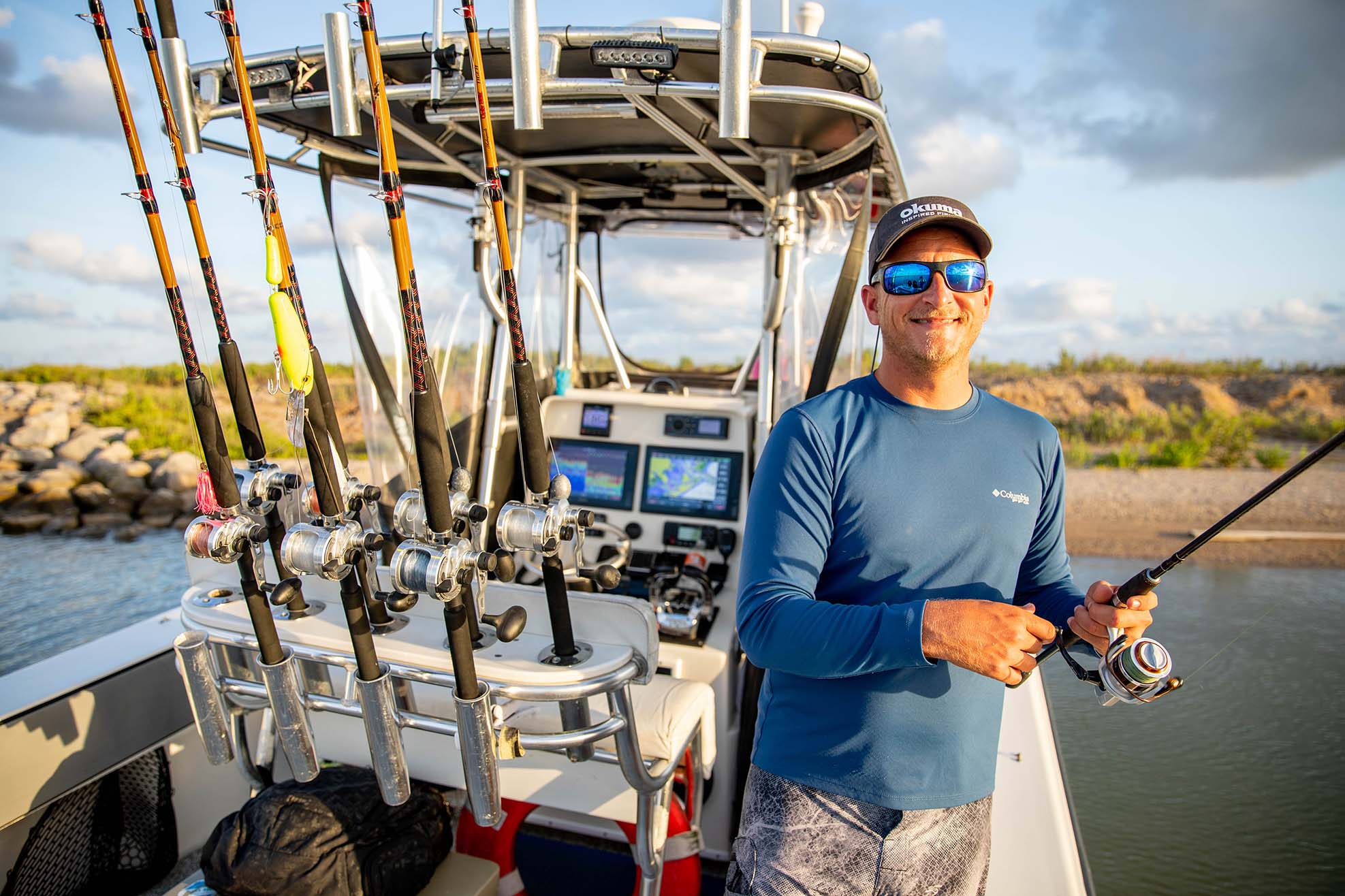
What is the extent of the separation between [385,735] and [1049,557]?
157cm

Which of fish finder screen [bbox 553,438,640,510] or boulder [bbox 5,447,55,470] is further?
boulder [bbox 5,447,55,470]

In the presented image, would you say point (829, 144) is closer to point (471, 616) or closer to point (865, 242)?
point (865, 242)

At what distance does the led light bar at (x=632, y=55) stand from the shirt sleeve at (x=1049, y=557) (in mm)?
1408

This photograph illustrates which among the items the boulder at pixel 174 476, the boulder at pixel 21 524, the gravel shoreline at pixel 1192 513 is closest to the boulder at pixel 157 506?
the boulder at pixel 174 476

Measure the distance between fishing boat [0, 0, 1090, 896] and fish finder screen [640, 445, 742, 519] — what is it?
0.02 metres

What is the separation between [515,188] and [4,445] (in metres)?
16.3

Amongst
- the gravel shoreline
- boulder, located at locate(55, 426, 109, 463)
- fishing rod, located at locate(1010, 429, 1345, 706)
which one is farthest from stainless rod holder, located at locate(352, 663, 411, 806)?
boulder, located at locate(55, 426, 109, 463)

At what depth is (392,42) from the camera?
2.18 metres

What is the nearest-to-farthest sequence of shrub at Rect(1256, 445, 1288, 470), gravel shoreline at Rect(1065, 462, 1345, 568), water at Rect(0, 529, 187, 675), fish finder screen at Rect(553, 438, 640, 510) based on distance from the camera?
fish finder screen at Rect(553, 438, 640, 510) < water at Rect(0, 529, 187, 675) < gravel shoreline at Rect(1065, 462, 1345, 568) < shrub at Rect(1256, 445, 1288, 470)

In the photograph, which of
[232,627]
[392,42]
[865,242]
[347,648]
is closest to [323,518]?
[347,648]

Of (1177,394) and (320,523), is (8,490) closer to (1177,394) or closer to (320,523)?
(320,523)

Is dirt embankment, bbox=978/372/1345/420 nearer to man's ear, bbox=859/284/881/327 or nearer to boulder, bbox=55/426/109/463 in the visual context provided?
man's ear, bbox=859/284/881/327

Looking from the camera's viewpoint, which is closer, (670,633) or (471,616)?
(471,616)

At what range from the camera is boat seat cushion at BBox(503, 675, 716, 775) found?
192cm
